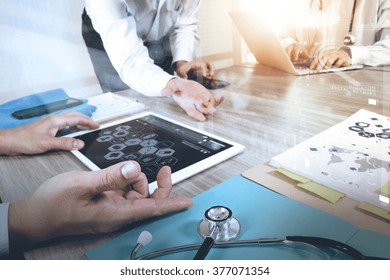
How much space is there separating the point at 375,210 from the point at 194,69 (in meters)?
0.58

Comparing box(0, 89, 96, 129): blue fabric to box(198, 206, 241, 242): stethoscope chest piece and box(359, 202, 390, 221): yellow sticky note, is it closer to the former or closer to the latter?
box(198, 206, 241, 242): stethoscope chest piece

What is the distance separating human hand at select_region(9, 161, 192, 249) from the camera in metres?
0.36

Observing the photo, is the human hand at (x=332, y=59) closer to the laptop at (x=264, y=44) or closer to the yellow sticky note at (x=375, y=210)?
the laptop at (x=264, y=44)

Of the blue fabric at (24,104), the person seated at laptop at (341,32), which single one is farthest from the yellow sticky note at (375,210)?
the blue fabric at (24,104)

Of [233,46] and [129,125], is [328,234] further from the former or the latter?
[233,46]

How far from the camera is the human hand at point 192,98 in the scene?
27.9 inches

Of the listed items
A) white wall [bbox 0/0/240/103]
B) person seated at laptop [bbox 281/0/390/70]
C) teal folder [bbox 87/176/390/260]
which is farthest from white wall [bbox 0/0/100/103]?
person seated at laptop [bbox 281/0/390/70]

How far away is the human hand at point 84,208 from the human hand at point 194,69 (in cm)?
46

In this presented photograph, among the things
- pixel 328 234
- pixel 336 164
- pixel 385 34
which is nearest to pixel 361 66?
pixel 385 34

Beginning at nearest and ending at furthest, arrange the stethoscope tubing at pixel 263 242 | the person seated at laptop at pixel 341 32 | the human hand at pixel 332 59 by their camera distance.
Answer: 1. the stethoscope tubing at pixel 263 242
2. the person seated at laptop at pixel 341 32
3. the human hand at pixel 332 59

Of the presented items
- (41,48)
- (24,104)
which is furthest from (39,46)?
(24,104)

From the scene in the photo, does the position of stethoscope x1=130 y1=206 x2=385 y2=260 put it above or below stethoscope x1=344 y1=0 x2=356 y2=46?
below

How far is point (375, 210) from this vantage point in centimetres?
35

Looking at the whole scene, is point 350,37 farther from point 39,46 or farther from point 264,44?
point 39,46
